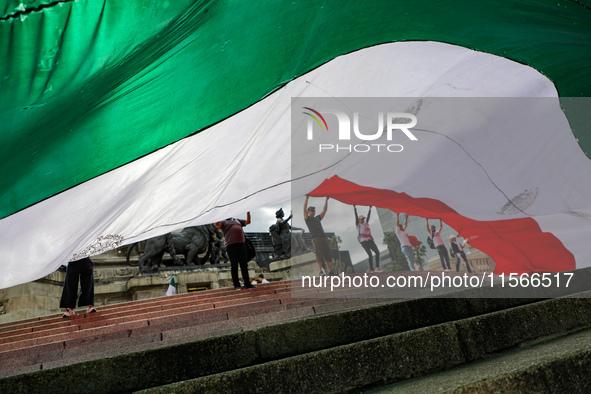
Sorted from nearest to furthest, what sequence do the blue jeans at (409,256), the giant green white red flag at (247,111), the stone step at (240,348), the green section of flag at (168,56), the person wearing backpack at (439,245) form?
the green section of flag at (168,56) → the giant green white red flag at (247,111) → the stone step at (240,348) → the blue jeans at (409,256) → the person wearing backpack at (439,245)

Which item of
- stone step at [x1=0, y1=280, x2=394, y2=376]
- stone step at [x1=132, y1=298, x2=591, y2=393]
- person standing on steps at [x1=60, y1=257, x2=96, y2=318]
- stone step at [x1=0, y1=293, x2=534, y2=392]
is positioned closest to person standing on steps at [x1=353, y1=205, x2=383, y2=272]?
stone step at [x1=0, y1=293, x2=534, y2=392]

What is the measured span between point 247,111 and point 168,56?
756mm

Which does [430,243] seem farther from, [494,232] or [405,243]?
[494,232]

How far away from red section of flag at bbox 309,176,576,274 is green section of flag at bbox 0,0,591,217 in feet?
4.39

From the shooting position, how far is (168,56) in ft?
7.08

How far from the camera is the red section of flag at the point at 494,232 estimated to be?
11.8 feet

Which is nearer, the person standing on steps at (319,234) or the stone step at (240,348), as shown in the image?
the stone step at (240,348)

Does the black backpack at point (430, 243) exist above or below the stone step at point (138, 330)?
above

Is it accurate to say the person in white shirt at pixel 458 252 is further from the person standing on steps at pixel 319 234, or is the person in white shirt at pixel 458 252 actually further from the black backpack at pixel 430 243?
the person standing on steps at pixel 319 234

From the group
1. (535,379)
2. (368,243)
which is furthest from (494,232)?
(535,379)

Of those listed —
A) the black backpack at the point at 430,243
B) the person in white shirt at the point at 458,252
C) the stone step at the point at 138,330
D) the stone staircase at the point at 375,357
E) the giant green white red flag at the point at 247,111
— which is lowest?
the stone step at the point at 138,330
